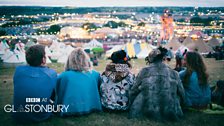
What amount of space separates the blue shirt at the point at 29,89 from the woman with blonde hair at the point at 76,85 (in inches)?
12.3

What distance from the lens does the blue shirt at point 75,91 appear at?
4.98 metres

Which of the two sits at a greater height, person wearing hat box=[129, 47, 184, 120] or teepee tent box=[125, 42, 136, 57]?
person wearing hat box=[129, 47, 184, 120]

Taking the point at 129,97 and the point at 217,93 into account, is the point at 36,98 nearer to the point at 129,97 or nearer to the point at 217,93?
the point at 129,97

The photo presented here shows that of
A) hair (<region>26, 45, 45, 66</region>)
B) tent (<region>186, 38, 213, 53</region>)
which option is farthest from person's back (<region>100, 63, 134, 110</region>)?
tent (<region>186, 38, 213, 53</region>)

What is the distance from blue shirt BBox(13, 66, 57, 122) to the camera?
4.58 m

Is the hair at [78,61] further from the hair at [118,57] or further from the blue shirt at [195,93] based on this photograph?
the blue shirt at [195,93]

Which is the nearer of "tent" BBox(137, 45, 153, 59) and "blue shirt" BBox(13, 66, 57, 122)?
"blue shirt" BBox(13, 66, 57, 122)

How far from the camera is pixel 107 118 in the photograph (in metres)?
5.07

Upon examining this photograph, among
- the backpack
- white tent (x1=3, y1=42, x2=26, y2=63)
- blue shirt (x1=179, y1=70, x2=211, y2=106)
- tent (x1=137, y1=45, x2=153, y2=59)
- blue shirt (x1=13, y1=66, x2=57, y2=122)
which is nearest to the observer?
blue shirt (x1=13, y1=66, x2=57, y2=122)

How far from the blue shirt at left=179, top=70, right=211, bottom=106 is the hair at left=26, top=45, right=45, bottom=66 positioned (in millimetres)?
2563

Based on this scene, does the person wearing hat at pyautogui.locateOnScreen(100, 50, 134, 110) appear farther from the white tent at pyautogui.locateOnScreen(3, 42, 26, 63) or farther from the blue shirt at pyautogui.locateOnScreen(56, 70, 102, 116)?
the white tent at pyautogui.locateOnScreen(3, 42, 26, 63)

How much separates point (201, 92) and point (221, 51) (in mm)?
17165

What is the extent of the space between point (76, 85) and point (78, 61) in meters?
0.41

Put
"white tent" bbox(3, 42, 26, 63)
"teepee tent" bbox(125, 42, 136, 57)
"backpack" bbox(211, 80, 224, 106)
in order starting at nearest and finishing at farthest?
"backpack" bbox(211, 80, 224, 106)
"white tent" bbox(3, 42, 26, 63)
"teepee tent" bbox(125, 42, 136, 57)
